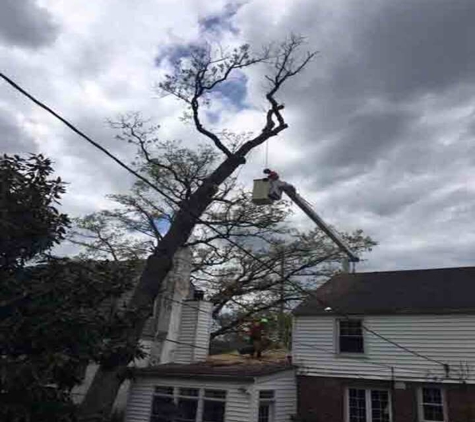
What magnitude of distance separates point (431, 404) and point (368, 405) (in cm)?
216

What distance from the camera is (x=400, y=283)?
19.1m

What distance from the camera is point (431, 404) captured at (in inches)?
605

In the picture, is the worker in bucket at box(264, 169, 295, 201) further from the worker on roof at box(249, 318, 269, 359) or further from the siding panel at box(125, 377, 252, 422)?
the worker on roof at box(249, 318, 269, 359)

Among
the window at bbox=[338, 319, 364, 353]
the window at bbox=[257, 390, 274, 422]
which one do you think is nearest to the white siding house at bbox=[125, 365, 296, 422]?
the window at bbox=[257, 390, 274, 422]

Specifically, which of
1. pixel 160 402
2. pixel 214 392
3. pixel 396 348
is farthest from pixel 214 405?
pixel 396 348

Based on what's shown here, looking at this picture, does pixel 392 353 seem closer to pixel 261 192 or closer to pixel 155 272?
pixel 261 192

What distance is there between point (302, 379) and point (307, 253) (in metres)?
9.11

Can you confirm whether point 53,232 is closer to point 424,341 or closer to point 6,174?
point 6,174

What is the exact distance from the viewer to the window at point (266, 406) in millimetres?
15424

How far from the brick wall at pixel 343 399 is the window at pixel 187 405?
347 cm

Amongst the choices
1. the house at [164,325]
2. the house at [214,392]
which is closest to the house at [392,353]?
the house at [214,392]

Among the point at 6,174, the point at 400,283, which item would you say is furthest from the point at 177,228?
the point at 400,283

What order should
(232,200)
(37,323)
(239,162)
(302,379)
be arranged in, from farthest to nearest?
(232,200) < (302,379) < (239,162) < (37,323)

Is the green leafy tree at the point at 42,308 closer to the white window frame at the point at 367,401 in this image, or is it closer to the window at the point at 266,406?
the window at the point at 266,406
